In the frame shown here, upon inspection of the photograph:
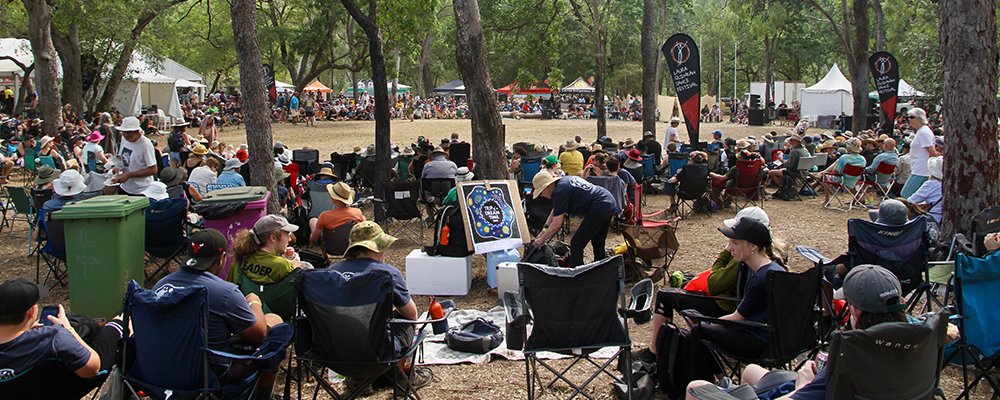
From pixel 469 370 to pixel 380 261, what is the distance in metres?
1.10

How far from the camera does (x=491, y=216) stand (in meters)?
7.88

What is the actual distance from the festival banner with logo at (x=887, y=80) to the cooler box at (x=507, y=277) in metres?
15.7

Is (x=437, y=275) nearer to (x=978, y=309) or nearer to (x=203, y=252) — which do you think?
(x=203, y=252)

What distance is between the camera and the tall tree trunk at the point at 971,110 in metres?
7.85

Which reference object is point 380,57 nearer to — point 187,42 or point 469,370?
point 469,370

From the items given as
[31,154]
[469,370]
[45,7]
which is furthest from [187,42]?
[469,370]

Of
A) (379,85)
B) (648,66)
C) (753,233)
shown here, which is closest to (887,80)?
(648,66)

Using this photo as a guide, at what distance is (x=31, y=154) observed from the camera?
55.0 feet

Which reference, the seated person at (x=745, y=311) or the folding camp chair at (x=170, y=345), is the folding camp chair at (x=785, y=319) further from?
the folding camp chair at (x=170, y=345)

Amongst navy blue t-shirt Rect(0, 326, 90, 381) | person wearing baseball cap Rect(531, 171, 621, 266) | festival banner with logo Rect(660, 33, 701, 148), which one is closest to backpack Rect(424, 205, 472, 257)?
person wearing baseball cap Rect(531, 171, 621, 266)

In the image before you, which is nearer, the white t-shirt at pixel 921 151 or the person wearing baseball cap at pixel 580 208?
the person wearing baseball cap at pixel 580 208

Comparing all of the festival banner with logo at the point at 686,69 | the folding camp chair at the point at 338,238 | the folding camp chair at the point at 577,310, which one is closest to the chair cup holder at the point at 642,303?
the folding camp chair at the point at 577,310

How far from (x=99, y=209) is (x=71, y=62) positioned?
20.4 meters

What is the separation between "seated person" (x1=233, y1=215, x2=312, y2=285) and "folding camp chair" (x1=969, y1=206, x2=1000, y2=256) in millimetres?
4958
